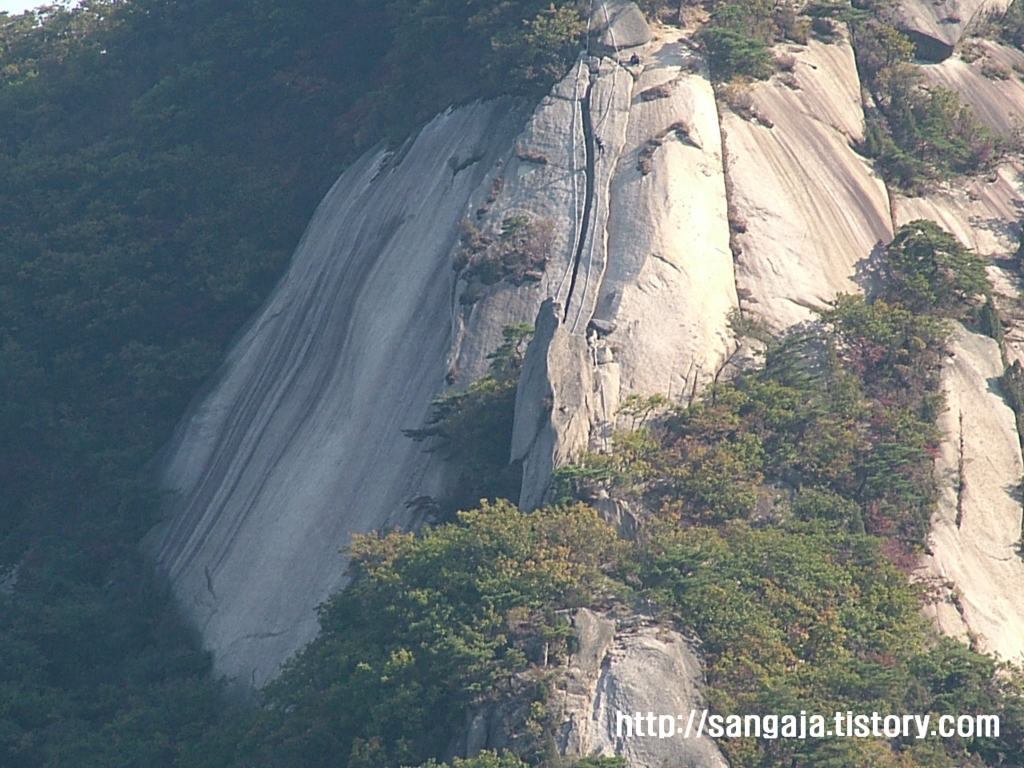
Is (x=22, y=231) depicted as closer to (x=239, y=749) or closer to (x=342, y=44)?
(x=342, y=44)

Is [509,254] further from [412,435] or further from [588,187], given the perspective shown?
[412,435]

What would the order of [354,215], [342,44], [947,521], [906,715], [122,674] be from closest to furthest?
[906,715] → [947,521] → [122,674] → [354,215] → [342,44]

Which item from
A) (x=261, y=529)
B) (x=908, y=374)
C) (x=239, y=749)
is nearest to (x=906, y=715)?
(x=908, y=374)

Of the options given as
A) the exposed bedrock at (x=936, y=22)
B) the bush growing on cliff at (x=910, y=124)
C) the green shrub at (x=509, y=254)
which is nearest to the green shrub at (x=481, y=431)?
the green shrub at (x=509, y=254)

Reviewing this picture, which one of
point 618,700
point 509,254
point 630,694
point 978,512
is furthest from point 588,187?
point 618,700

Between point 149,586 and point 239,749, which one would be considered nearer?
point 239,749

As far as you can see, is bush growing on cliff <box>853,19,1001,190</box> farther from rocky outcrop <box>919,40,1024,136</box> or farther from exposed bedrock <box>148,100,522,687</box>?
exposed bedrock <box>148,100,522,687</box>

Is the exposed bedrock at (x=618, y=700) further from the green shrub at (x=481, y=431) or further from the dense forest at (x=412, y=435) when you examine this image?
the green shrub at (x=481, y=431)
